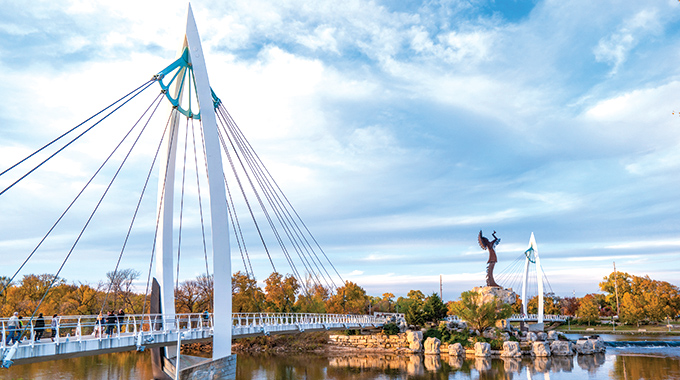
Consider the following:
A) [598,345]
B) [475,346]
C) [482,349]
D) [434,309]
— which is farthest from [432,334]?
[598,345]

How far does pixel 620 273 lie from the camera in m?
83.1

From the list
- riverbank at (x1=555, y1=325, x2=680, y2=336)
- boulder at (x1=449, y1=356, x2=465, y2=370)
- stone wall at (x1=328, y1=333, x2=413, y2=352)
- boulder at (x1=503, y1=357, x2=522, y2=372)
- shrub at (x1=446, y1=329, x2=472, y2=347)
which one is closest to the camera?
boulder at (x1=503, y1=357, x2=522, y2=372)

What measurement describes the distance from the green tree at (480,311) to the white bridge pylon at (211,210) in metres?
36.4

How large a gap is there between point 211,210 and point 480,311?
124 feet

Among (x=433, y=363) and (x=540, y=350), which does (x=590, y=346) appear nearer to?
(x=540, y=350)

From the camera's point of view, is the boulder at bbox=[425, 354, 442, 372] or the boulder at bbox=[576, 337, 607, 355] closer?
the boulder at bbox=[425, 354, 442, 372]

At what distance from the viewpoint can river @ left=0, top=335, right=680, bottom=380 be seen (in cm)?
3375

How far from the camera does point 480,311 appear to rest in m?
50.9

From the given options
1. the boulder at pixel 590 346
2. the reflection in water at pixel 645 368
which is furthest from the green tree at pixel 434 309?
the reflection in water at pixel 645 368

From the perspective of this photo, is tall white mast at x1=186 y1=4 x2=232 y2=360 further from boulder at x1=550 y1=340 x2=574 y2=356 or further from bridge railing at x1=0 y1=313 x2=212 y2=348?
boulder at x1=550 y1=340 x2=574 y2=356

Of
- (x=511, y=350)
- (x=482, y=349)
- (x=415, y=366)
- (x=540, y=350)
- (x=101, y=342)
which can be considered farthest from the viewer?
(x=482, y=349)

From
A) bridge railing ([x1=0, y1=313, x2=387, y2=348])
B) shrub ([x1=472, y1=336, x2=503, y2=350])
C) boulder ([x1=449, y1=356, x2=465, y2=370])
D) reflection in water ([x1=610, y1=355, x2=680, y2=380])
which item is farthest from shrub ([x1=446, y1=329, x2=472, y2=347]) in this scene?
reflection in water ([x1=610, y1=355, x2=680, y2=380])

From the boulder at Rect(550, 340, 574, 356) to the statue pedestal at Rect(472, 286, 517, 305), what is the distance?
862cm

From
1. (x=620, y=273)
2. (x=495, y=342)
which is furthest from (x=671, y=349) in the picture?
(x=620, y=273)
